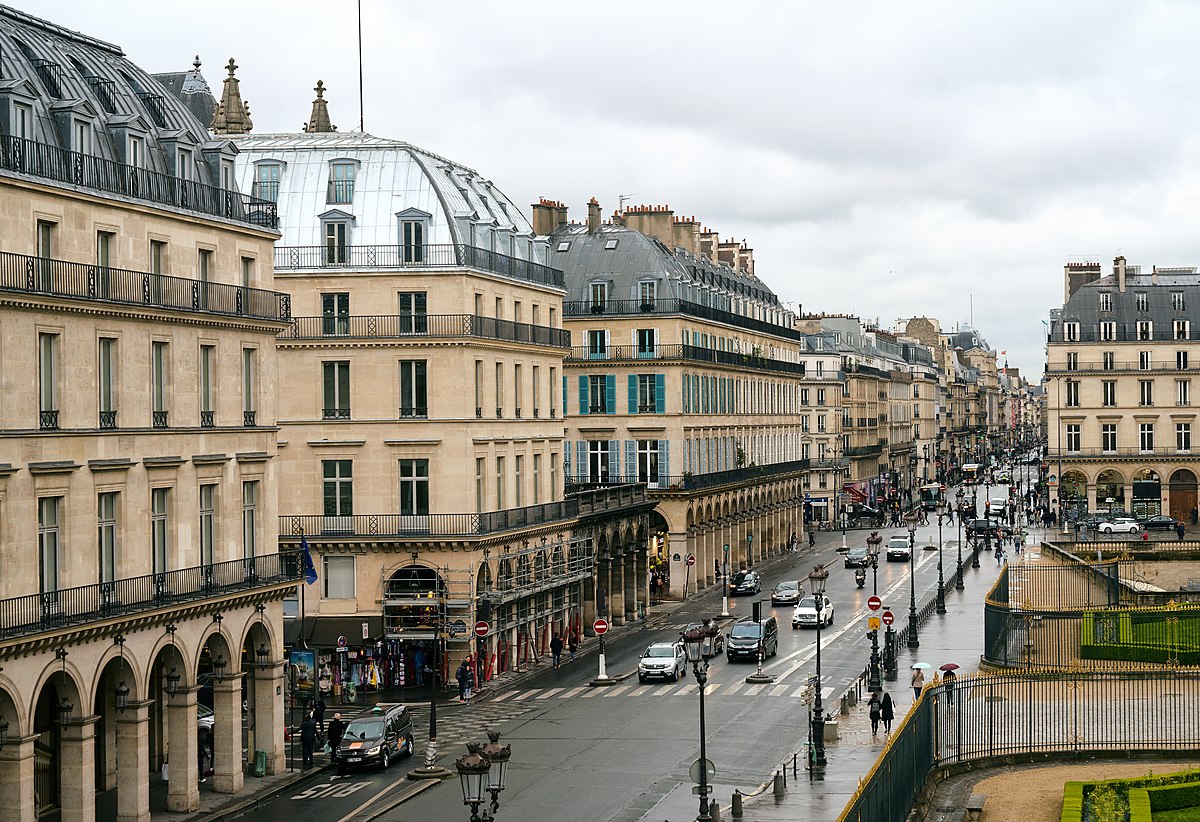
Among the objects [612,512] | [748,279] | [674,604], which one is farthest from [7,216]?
[748,279]

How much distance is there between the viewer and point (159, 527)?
1724 inches

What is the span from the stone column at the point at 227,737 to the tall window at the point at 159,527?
177 inches

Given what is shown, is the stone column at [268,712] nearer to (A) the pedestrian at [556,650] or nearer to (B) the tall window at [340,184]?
(A) the pedestrian at [556,650]

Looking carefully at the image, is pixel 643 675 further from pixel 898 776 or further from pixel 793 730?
pixel 898 776

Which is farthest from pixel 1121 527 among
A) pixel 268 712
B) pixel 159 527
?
pixel 159 527

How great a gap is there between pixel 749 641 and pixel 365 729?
2345 centimetres

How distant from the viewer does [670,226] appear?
4279 inches

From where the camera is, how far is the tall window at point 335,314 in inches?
2618

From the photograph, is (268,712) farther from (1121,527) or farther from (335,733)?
(1121,527)

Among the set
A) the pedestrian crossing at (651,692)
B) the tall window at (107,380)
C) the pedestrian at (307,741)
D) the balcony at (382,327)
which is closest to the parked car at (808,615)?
the pedestrian crossing at (651,692)

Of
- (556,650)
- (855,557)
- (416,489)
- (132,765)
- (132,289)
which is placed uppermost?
(132,289)

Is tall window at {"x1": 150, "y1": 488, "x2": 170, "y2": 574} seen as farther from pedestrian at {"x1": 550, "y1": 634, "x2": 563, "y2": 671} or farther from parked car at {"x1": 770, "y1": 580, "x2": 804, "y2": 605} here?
parked car at {"x1": 770, "y1": 580, "x2": 804, "y2": 605}

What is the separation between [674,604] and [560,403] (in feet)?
67.8

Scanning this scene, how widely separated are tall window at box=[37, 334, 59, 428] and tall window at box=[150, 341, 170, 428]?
408 centimetres
